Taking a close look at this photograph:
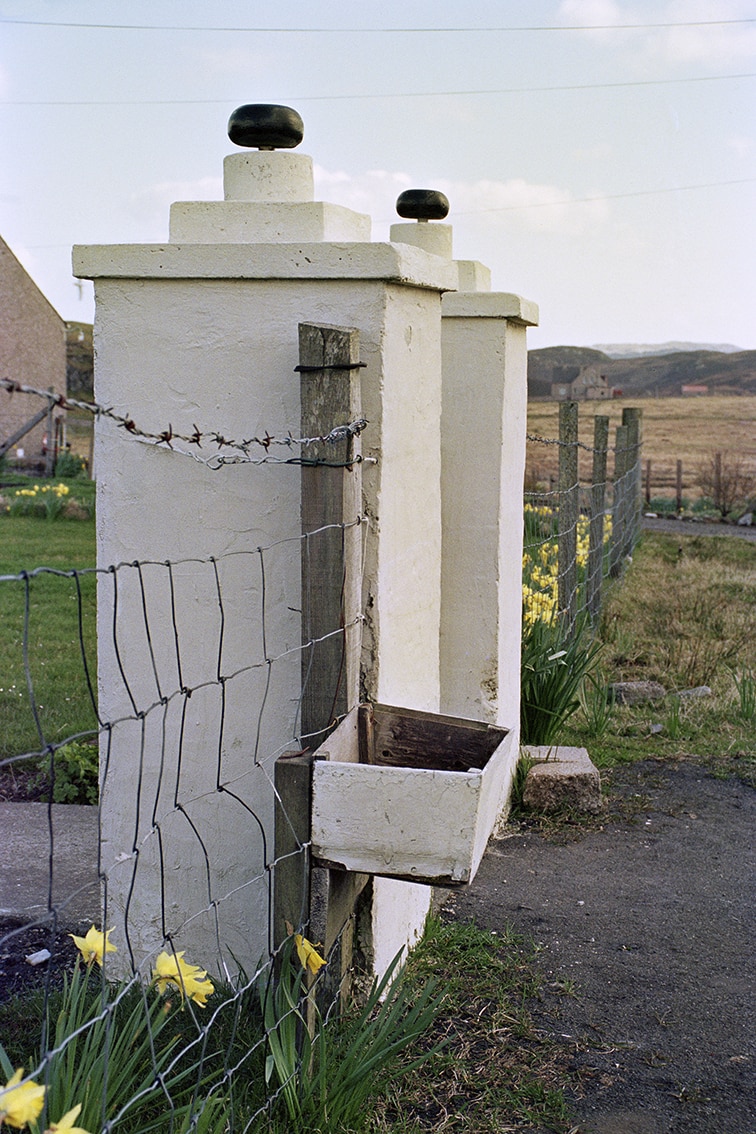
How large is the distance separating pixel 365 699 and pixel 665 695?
416 cm

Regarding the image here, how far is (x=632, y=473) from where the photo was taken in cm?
1368

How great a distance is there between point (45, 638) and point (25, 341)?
30.9 m

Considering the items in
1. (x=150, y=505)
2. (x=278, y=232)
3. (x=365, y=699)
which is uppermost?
(x=278, y=232)

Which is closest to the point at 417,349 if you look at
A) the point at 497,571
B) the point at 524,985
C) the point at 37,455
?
the point at 497,571

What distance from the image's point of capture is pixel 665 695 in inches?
264

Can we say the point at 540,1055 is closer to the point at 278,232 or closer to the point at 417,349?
the point at 417,349

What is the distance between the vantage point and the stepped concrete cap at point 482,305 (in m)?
4.38

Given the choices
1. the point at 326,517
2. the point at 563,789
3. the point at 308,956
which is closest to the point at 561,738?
the point at 563,789

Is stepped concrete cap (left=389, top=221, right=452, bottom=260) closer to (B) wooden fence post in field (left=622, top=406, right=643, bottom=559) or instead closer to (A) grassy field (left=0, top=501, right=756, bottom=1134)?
(A) grassy field (left=0, top=501, right=756, bottom=1134)

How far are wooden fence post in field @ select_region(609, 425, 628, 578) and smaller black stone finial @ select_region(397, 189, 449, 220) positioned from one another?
7.14 metres

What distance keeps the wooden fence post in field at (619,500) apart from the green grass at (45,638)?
509 centimetres

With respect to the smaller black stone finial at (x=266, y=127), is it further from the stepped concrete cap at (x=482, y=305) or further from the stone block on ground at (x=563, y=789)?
the stone block on ground at (x=563, y=789)

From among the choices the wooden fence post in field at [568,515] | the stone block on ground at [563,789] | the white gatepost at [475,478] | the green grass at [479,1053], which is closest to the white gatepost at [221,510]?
the green grass at [479,1053]

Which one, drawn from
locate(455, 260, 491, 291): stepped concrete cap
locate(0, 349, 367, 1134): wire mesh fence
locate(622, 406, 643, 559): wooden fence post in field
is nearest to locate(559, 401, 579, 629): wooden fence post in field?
locate(455, 260, 491, 291): stepped concrete cap
